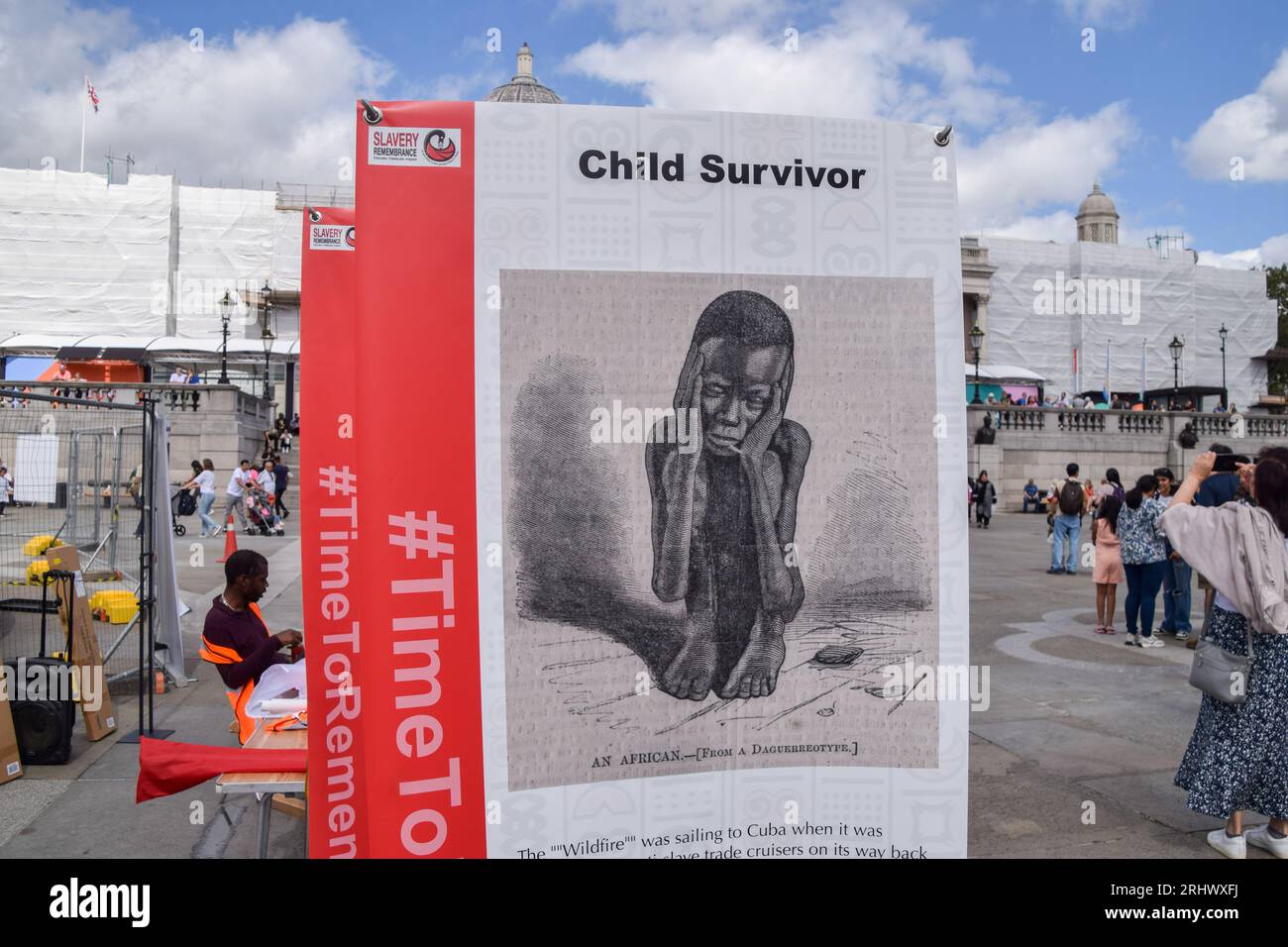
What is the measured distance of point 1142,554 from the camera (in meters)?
10.0

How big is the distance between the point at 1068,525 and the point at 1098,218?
70.6m

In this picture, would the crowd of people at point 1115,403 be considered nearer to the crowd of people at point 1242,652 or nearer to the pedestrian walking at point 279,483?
the pedestrian walking at point 279,483

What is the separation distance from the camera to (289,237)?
5344cm

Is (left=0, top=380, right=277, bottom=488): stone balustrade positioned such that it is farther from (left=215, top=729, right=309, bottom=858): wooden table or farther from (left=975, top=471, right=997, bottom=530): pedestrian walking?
(left=215, top=729, right=309, bottom=858): wooden table

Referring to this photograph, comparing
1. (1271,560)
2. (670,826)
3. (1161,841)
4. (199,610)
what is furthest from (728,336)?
(199,610)

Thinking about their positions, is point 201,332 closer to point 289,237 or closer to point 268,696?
point 289,237

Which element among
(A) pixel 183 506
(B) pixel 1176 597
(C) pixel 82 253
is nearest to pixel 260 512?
(A) pixel 183 506

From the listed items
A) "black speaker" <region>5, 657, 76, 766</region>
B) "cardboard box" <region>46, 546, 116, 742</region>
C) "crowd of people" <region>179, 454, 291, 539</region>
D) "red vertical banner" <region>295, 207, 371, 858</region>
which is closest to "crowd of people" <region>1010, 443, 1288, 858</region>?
"red vertical banner" <region>295, 207, 371, 858</region>

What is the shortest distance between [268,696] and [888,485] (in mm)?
3551

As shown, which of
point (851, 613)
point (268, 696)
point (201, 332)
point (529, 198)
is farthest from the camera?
point (201, 332)

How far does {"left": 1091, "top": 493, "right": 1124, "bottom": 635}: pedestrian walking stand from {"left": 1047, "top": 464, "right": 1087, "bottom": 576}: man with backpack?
4162 mm

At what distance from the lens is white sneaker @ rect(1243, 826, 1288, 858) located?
15.9ft

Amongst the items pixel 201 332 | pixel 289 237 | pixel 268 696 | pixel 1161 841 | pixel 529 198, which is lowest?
pixel 1161 841

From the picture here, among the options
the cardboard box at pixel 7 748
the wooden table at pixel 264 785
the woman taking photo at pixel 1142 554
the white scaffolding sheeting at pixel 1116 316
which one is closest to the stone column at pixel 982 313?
the white scaffolding sheeting at pixel 1116 316
